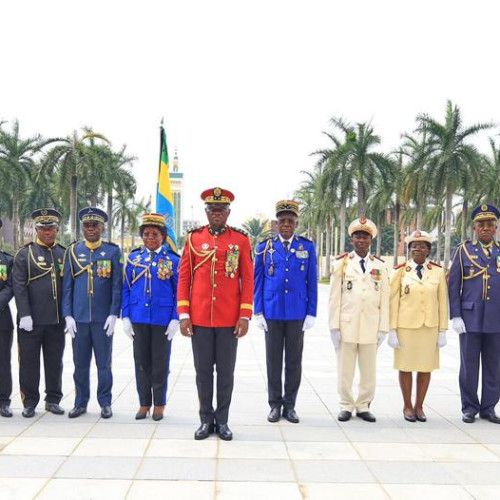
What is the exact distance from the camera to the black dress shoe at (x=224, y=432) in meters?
4.31

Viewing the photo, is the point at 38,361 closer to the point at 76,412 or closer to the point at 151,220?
the point at 76,412

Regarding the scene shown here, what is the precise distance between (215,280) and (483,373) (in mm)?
2715

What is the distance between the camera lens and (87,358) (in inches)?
199

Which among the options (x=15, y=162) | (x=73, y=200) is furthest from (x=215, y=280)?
(x=15, y=162)

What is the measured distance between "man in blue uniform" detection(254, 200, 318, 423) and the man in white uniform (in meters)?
0.26

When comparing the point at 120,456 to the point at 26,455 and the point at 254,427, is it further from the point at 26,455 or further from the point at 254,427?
the point at 254,427

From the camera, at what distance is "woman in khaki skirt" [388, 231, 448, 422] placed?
498 cm

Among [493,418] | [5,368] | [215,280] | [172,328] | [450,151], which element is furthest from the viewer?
[450,151]

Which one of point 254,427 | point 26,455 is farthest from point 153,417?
point 26,455

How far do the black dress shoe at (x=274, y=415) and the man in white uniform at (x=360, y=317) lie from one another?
552mm

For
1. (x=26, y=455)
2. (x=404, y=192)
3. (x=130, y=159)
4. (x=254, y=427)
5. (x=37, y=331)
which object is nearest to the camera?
(x=26, y=455)

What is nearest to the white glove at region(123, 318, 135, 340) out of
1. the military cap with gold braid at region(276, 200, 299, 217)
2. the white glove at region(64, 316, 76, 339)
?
the white glove at region(64, 316, 76, 339)

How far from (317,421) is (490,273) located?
2.11 m

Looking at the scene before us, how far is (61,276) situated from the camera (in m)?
5.14
